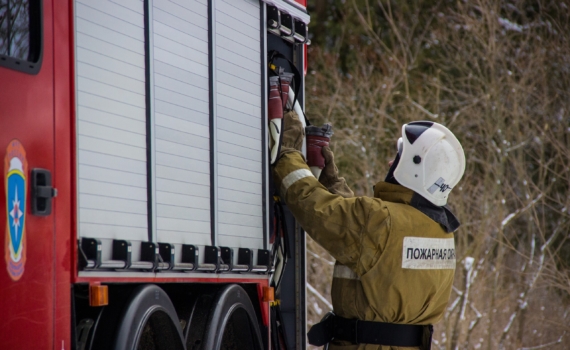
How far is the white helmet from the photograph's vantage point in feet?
15.3

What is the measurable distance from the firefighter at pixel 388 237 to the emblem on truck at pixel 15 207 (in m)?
2.05

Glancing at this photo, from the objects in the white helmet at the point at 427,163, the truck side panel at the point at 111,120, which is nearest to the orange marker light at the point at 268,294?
the white helmet at the point at 427,163

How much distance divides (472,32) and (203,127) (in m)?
9.73

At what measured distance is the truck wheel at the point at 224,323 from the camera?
156 inches

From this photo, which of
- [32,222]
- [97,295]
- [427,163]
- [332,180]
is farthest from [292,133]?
[32,222]

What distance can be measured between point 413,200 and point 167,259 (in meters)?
1.71

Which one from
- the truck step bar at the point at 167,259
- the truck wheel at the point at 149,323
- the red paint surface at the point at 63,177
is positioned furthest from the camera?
the truck wheel at the point at 149,323

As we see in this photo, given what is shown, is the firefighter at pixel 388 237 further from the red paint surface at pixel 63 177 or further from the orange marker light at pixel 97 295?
the red paint surface at pixel 63 177

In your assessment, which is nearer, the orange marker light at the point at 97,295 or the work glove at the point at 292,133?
the orange marker light at the point at 97,295

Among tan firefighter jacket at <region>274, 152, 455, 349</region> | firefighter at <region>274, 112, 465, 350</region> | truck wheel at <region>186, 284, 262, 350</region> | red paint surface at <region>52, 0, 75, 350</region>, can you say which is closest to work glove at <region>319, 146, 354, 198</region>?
firefighter at <region>274, 112, 465, 350</region>

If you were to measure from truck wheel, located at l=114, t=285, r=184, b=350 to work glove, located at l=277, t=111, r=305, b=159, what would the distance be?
4.57ft

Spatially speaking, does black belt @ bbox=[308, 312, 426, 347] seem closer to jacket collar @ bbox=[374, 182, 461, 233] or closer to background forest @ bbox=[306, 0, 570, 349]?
jacket collar @ bbox=[374, 182, 461, 233]

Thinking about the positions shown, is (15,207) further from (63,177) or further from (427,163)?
(427,163)

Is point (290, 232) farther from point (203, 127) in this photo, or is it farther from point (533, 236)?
point (533, 236)
